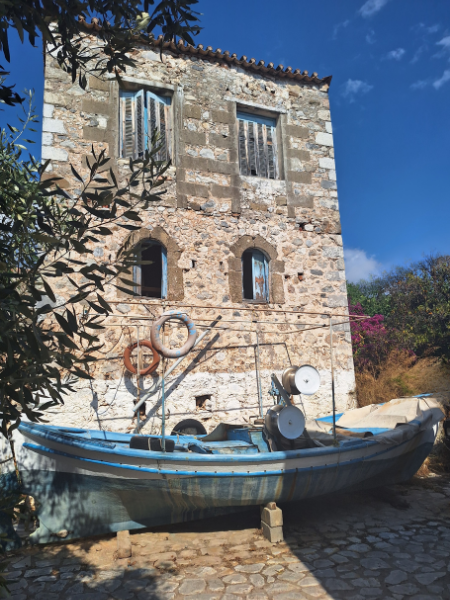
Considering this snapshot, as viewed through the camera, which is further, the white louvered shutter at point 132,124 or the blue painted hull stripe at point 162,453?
the white louvered shutter at point 132,124

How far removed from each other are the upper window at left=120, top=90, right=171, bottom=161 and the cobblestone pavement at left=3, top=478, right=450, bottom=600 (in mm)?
6519

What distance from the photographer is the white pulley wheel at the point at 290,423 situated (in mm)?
5652

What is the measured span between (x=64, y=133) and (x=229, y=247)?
3638 mm

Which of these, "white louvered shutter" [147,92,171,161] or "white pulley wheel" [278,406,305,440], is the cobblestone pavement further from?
"white louvered shutter" [147,92,171,161]

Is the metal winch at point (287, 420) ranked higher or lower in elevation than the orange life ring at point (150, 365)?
lower

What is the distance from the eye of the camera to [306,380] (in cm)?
645

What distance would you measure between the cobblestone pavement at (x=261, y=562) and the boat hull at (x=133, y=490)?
25cm

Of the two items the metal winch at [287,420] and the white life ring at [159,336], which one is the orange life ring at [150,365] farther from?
the metal winch at [287,420]

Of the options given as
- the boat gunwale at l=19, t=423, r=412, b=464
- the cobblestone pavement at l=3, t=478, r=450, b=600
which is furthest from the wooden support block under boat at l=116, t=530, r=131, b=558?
the boat gunwale at l=19, t=423, r=412, b=464

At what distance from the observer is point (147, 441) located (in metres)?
5.41

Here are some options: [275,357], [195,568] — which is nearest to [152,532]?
[195,568]

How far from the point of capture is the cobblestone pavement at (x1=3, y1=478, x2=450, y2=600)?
→ 4070mm

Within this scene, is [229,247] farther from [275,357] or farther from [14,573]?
[14,573]

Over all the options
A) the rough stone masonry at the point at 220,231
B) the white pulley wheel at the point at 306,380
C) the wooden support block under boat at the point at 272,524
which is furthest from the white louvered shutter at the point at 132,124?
the wooden support block under boat at the point at 272,524
